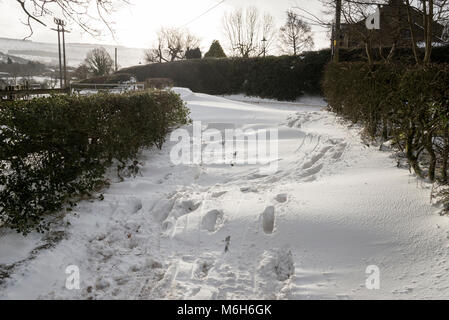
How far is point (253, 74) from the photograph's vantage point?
25.1m

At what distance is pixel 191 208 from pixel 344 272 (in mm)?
2043

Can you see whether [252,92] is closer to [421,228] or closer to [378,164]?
[378,164]

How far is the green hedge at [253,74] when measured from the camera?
74.5 feet

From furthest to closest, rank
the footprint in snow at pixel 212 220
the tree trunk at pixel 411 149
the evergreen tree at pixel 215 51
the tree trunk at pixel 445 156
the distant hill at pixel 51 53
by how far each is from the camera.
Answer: the distant hill at pixel 51 53 < the evergreen tree at pixel 215 51 < the tree trunk at pixel 411 149 < the footprint in snow at pixel 212 220 < the tree trunk at pixel 445 156

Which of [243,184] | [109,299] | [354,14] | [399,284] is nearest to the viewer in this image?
[399,284]

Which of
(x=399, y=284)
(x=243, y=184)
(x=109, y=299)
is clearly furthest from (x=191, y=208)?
(x=399, y=284)

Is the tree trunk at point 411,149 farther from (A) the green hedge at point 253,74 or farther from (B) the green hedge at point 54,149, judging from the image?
(A) the green hedge at point 253,74

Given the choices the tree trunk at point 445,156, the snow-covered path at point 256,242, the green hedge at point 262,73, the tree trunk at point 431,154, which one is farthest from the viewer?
the green hedge at point 262,73

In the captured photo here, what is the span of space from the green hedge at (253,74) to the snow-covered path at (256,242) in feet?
61.4

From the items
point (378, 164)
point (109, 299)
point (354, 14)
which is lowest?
point (109, 299)

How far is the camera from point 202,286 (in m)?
2.62

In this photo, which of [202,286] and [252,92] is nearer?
[202,286]

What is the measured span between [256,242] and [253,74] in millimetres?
23409

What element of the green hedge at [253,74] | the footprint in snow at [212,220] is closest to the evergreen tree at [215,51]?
the green hedge at [253,74]
